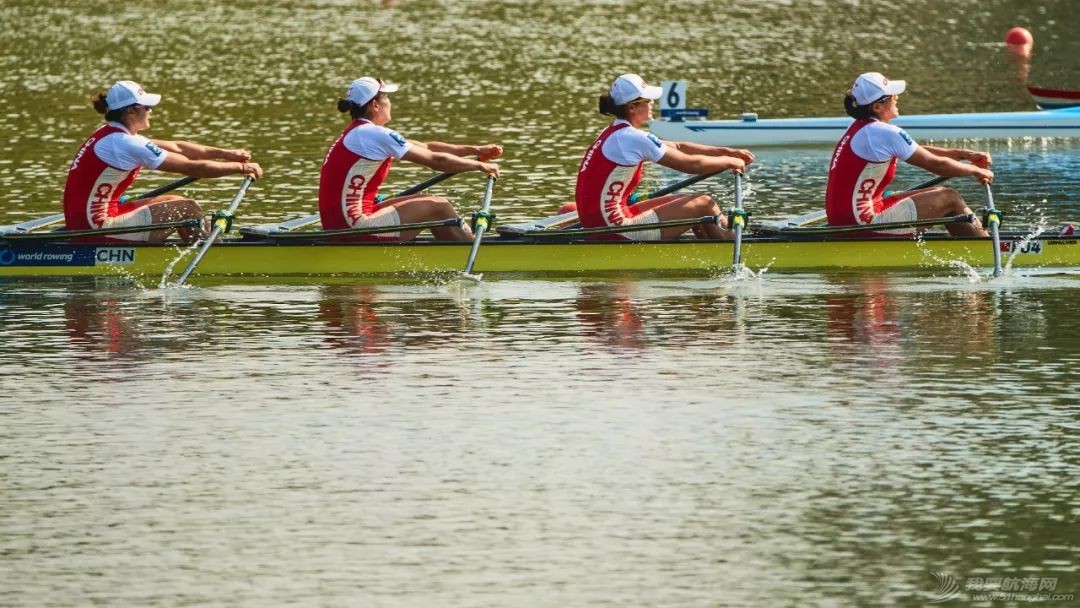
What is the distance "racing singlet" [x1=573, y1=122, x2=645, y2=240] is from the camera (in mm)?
17219

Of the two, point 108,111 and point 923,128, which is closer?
point 108,111

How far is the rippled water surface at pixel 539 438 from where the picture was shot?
947cm

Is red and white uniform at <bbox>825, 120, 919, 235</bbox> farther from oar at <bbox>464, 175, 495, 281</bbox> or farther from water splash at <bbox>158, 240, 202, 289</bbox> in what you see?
water splash at <bbox>158, 240, 202, 289</bbox>

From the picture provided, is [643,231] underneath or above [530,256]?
above

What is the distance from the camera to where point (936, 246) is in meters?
17.3

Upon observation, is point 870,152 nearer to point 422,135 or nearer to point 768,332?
point 768,332

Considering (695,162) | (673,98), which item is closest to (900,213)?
(695,162)

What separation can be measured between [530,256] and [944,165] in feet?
11.2

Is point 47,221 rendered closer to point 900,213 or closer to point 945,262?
point 900,213

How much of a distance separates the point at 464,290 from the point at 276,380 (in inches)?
144

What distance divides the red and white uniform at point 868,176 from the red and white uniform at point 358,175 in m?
3.55

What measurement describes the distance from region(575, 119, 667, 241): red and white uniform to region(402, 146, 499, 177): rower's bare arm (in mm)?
776

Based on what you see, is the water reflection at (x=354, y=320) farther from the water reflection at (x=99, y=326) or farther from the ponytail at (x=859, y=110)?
the ponytail at (x=859, y=110)

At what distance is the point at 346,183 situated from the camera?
17375 mm
